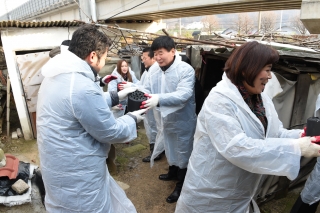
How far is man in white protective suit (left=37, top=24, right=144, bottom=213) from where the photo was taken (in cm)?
154

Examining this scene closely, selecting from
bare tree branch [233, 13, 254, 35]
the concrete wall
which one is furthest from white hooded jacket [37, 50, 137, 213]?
the concrete wall

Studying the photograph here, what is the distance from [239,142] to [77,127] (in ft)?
3.47

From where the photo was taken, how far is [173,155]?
3236 millimetres

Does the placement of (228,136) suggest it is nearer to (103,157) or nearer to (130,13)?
(103,157)

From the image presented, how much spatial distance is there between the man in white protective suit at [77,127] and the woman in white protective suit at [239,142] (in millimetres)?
643

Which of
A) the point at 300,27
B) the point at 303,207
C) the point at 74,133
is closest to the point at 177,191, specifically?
the point at 303,207

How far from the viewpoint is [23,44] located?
17.4 feet

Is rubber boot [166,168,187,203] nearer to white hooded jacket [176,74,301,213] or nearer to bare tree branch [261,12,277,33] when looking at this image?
white hooded jacket [176,74,301,213]

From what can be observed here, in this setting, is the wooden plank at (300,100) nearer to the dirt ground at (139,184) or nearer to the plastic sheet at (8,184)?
the dirt ground at (139,184)

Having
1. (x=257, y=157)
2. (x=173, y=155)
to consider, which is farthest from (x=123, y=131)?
(x=173, y=155)

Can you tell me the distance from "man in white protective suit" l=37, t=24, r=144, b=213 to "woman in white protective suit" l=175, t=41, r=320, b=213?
25.3 inches

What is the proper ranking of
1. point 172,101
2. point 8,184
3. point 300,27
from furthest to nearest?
point 300,27 → point 8,184 → point 172,101

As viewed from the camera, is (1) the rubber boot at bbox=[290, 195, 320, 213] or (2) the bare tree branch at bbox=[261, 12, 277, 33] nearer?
(1) the rubber boot at bbox=[290, 195, 320, 213]

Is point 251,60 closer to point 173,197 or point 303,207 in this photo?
point 303,207
